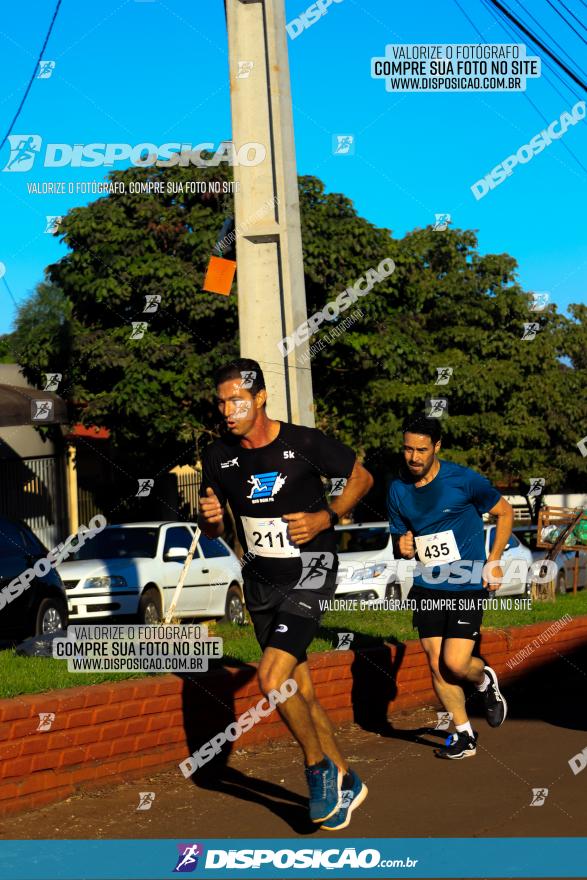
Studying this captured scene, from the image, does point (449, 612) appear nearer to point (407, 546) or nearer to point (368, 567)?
point (407, 546)

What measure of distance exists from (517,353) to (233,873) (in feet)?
106

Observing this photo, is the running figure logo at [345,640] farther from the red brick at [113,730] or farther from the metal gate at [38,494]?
the metal gate at [38,494]

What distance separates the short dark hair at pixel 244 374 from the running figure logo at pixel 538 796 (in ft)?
7.94

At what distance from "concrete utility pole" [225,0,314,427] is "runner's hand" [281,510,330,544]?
11.7ft

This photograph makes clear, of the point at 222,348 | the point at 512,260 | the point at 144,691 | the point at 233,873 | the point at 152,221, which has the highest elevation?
the point at 512,260

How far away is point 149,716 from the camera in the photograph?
23.3ft

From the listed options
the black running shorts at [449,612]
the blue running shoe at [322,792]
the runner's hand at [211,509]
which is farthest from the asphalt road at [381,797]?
the runner's hand at [211,509]

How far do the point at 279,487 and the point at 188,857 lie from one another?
170 cm

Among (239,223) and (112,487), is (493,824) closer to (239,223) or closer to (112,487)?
(239,223)

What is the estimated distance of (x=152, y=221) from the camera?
65.1 feet

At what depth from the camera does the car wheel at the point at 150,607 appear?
15409mm

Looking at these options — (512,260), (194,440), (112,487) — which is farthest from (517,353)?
(194,440)

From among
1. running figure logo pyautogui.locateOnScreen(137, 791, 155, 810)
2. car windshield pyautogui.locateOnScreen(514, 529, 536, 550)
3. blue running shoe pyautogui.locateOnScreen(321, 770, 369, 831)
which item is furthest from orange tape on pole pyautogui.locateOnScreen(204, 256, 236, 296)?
car windshield pyautogui.locateOnScreen(514, 529, 536, 550)

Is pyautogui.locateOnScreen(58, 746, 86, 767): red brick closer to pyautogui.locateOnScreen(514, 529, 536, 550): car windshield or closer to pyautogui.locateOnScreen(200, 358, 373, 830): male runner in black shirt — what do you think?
pyautogui.locateOnScreen(200, 358, 373, 830): male runner in black shirt
